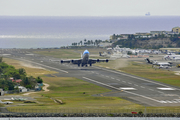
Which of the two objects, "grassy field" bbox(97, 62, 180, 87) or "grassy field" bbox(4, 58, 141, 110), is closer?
"grassy field" bbox(4, 58, 141, 110)

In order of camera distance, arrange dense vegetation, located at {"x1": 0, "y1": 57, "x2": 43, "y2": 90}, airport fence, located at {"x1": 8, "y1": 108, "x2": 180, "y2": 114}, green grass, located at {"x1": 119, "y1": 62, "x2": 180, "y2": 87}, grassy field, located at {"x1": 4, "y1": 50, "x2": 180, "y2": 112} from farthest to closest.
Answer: green grass, located at {"x1": 119, "y1": 62, "x2": 180, "y2": 87} → dense vegetation, located at {"x1": 0, "y1": 57, "x2": 43, "y2": 90} → grassy field, located at {"x1": 4, "y1": 50, "x2": 180, "y2": 112} → airport fence, located at {"x1": 8, "y1": 108, "x2": 180, "y2": 114}

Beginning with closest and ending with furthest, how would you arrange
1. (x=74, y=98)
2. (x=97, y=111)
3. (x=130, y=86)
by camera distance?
(x=97, y=111) < (x=74, y=98) < (x=130, y=86)

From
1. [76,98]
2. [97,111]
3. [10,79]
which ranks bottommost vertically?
[97,111]

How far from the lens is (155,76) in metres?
168

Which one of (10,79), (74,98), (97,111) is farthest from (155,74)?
(97,111)

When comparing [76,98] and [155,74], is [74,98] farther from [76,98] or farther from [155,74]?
[155,74]

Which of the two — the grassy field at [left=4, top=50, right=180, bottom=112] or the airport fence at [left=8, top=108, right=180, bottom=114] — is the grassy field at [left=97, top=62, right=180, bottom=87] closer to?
the grassy field at [left=4, top=50, right=180, bottom=112]

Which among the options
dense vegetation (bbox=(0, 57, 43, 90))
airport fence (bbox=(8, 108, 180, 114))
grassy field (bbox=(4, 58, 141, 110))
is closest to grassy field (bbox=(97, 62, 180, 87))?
grassy field (bbox=(4, 58, 141, 110))

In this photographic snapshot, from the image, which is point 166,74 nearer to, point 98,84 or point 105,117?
point 98,84

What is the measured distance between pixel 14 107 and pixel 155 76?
89246 mm

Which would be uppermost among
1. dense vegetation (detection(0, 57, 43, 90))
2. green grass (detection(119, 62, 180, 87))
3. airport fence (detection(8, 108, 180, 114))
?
dense vegetation (detection(0, 57, 43, 90))

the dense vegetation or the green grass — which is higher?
the dense vegetation

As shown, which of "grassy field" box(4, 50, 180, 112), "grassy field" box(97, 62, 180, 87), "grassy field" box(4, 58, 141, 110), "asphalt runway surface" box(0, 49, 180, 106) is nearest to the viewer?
"grassy field" box(4, 50, 180, 112)

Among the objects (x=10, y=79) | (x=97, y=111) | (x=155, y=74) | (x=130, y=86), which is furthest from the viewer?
(x=155, y=74)
